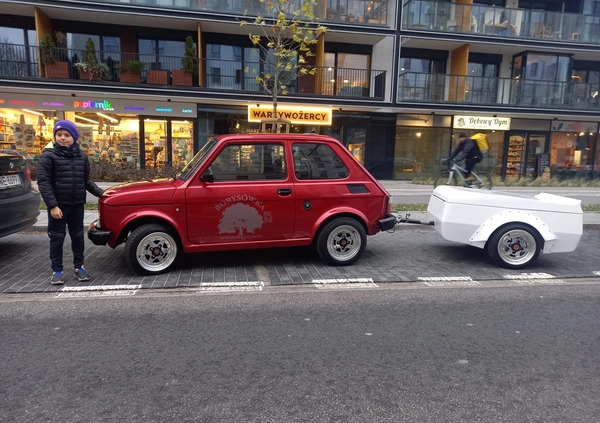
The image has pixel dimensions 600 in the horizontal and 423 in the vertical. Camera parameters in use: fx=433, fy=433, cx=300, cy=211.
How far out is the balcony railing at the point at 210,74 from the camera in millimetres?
16484

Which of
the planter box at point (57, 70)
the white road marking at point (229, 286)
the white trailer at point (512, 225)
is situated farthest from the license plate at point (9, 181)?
the planter box at point (57, 70)

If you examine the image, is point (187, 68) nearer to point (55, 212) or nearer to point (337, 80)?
point (337, 80)

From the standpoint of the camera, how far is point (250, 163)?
226 inches

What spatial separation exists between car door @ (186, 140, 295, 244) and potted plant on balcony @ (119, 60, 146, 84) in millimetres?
13423

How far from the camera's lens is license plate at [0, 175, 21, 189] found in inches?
229

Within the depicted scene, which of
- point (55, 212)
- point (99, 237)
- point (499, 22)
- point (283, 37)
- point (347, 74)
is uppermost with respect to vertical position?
point (499, 22)

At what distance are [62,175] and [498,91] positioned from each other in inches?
781

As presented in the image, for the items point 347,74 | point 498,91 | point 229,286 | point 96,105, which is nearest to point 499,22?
point 498,91

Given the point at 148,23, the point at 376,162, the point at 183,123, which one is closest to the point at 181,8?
A: the point at 148,23

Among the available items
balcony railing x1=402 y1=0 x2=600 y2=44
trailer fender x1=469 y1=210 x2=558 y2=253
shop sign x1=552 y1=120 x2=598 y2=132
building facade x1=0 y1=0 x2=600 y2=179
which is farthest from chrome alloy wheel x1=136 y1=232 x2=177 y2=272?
shop sign x1=552 y1=120 x2=598 y2=132

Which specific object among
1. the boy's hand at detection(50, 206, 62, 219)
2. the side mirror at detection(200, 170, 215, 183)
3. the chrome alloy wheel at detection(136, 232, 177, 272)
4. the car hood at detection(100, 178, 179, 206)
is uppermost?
the side mirror at detection(200, 170, 215, 183)

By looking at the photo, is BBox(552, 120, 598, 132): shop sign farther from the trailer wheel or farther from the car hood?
the car hood

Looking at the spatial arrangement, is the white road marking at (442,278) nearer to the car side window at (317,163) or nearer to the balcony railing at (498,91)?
the car side window at (317,163)

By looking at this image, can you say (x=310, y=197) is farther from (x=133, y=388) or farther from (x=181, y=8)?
(x=181, y=8)
